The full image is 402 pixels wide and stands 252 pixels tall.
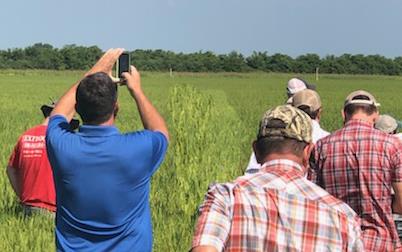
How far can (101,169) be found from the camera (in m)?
3.29

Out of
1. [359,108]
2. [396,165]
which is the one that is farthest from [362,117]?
[396,165]

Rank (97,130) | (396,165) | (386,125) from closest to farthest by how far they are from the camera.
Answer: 1. (97,130)
2. (396,165)
3. (386,125)

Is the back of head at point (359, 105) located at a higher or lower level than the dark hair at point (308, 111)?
higher

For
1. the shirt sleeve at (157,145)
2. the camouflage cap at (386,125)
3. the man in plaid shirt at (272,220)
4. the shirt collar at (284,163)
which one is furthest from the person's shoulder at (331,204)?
the camouflage cap at (386,125)

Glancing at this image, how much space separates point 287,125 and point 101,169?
3.69ft

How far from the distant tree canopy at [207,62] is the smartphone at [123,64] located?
72165 millimetres

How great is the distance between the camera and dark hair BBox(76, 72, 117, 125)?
3146mm

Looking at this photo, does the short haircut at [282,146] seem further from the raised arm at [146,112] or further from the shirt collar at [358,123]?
the shirt collar at [358,123]

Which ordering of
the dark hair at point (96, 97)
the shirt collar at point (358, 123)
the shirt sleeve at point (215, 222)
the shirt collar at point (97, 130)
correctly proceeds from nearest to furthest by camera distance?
1. the shirt sleeve at point (215, 222)
2. the dark hair at point (96, 97)
3. the shirt collar at point (97, 130)
4. the shirt collar at point (358, 123)

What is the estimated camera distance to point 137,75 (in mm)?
3561

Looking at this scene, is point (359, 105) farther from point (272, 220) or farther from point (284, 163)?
point (272, 220)

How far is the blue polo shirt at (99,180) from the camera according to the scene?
10.7 feet

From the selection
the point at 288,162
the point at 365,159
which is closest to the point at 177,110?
the point at 365,159

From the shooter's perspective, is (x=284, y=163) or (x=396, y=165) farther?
(x=396, y=165)
